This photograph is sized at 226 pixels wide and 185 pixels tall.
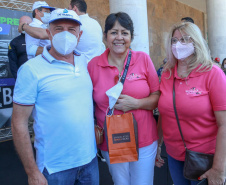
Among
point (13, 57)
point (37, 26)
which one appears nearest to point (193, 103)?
point (37, 26)

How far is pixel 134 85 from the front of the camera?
6.63 ft

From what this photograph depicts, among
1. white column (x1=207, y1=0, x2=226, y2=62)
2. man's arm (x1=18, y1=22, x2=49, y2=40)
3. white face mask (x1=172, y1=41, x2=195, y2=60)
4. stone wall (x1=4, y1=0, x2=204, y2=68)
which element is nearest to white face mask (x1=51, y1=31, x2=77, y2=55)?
white face mask (x1=172, y1=41, x2=195, y2=60)

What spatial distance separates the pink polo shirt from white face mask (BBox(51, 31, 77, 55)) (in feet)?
1.45

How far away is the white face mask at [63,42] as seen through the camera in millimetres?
1676

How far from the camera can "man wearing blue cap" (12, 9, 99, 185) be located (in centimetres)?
156

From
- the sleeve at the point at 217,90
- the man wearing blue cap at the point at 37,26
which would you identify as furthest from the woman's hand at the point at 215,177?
the man wearing blue cap at the point at 37,26

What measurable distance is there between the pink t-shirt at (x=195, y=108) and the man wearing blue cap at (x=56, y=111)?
70cm

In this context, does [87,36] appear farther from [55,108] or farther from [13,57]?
[13,57]

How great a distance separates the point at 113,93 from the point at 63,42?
0.57 metres

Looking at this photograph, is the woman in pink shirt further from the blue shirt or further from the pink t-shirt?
the blue shirt

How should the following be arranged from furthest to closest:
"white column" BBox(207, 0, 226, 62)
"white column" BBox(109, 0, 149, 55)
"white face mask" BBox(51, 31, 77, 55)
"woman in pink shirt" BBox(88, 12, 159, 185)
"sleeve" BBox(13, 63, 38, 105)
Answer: "white column" BBox(207, 0, 226, 62) < "white column" BBox(109, 0, 149, 55) < "woman in pink shirt" BBox(88, 12, 159, 185) < "white face mask" BBox(51, 31, 77, 55) < "sleeve" BBox(13, 63, 38, 105)

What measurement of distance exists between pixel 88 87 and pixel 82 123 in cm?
29

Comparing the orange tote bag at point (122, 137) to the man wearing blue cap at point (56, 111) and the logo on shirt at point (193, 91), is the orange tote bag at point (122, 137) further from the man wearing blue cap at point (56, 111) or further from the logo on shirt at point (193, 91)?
the logo on shirt at point (193, 91)

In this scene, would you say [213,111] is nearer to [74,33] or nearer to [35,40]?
[74,33]
